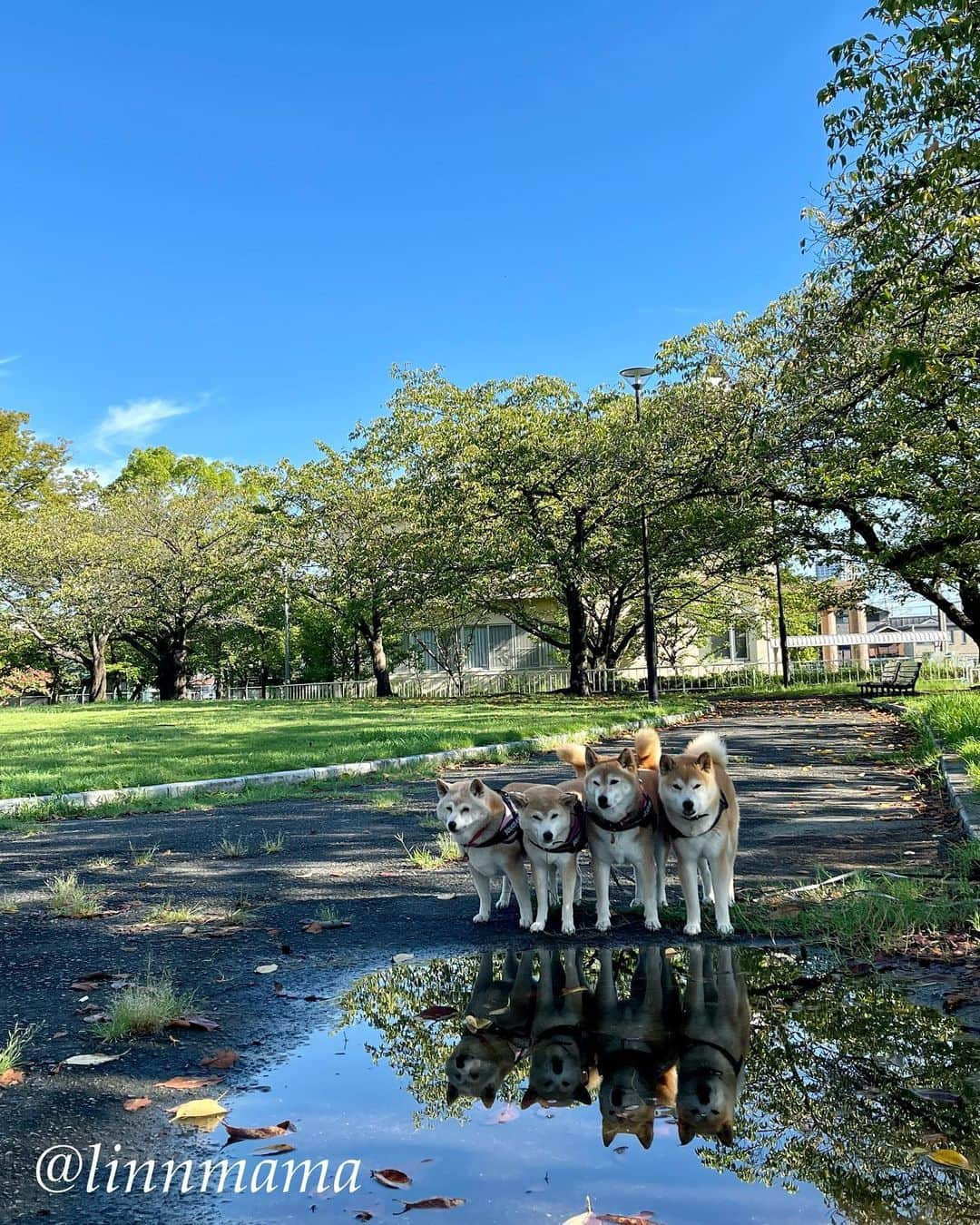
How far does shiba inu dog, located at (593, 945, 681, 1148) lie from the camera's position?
2938 mm

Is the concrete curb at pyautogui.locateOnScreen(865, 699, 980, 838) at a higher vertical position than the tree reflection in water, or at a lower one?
higher

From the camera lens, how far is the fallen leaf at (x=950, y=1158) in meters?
2.54

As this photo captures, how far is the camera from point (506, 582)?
32438 millimetres

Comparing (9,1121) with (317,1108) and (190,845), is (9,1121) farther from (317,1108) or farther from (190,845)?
(190,845)

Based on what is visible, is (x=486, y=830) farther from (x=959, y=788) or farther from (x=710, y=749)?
(x=959, y=788)

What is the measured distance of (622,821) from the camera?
460 cm

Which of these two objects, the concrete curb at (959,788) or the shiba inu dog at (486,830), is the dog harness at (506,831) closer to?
the shiba inu dog at (486,830)

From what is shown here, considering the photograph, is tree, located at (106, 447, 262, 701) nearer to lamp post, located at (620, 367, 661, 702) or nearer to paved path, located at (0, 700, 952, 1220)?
lamp post, located at (620, 367, 661, 702)

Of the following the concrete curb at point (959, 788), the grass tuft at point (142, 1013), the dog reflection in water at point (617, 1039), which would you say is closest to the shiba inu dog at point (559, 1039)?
the dog reflection in water at point (617, 1039)

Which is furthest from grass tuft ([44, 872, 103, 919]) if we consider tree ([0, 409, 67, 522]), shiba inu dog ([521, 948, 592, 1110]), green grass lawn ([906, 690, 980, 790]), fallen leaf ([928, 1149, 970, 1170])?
tree ([0, 409, 67, 522])

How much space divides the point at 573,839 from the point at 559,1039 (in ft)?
4.05

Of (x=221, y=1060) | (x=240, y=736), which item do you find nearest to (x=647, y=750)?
(x=221, y=1060)

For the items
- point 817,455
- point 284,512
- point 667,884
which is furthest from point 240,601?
point 667,884

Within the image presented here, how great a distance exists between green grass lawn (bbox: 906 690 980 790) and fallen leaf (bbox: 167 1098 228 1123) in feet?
21.4
